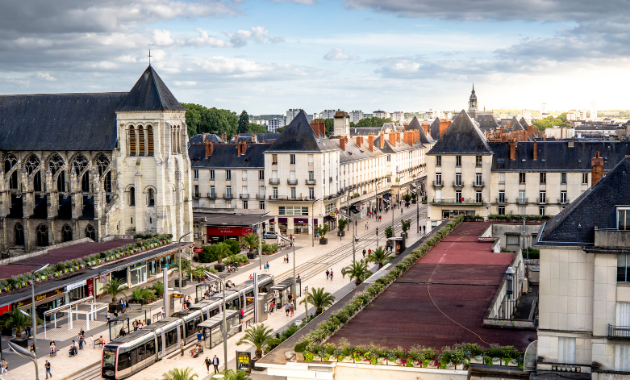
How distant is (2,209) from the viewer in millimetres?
74250

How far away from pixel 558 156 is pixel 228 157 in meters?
40.5

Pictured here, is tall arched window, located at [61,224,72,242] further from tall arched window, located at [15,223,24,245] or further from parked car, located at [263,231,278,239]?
parked car, located at [263,231,278,239]

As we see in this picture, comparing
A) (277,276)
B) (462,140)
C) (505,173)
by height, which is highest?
(462,140)

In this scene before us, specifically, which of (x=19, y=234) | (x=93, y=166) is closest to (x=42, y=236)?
(x=19, y=234)

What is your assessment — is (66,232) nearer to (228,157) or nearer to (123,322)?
(228,157)

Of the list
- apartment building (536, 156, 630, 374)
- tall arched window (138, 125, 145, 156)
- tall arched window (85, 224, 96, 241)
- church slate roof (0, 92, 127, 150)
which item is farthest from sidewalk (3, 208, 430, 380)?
church slate roof (0, 92, 127, 150)

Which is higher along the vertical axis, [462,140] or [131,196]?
[462,140]

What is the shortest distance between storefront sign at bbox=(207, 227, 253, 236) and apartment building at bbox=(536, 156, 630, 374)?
172 feet

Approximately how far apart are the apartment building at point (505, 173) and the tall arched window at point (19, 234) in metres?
43.4

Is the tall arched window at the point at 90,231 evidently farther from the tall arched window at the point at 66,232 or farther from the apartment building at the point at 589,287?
the apartment building at the point at 589,287

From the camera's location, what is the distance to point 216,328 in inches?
1724

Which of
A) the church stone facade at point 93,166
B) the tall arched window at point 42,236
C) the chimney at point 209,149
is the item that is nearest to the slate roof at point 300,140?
the chimney at point 209,149

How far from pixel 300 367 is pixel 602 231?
12.5m

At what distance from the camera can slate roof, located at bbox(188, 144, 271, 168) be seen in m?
88.9
